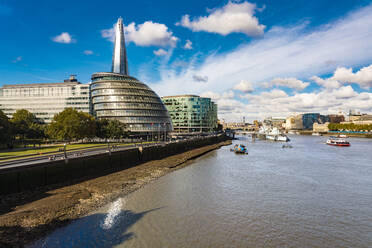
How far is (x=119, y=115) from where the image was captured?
93.0m

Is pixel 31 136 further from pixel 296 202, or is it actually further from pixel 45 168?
pixel 296 202

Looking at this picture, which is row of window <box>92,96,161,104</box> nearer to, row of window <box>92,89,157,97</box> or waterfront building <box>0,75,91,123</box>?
row of window <box>92,89,157,97</box>

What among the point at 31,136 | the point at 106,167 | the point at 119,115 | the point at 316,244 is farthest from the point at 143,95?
the point at 316,244

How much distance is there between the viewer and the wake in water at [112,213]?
19.5m

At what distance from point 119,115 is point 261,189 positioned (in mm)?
71223

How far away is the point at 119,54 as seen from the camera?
431ft

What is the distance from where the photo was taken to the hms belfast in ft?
305

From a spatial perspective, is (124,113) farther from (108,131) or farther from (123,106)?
(108,131)

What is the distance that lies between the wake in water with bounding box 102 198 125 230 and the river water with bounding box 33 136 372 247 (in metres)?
0.08

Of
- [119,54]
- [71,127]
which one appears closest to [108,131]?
[71,127]

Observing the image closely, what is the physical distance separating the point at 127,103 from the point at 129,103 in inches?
29.0

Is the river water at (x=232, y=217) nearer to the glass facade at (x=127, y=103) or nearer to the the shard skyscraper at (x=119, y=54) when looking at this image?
the glass facade at (x=127, y=103)

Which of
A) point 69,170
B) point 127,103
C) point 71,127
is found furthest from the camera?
point 127,103

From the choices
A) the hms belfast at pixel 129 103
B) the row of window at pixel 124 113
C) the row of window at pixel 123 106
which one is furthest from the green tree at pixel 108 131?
the row of window at pixel 123 106
